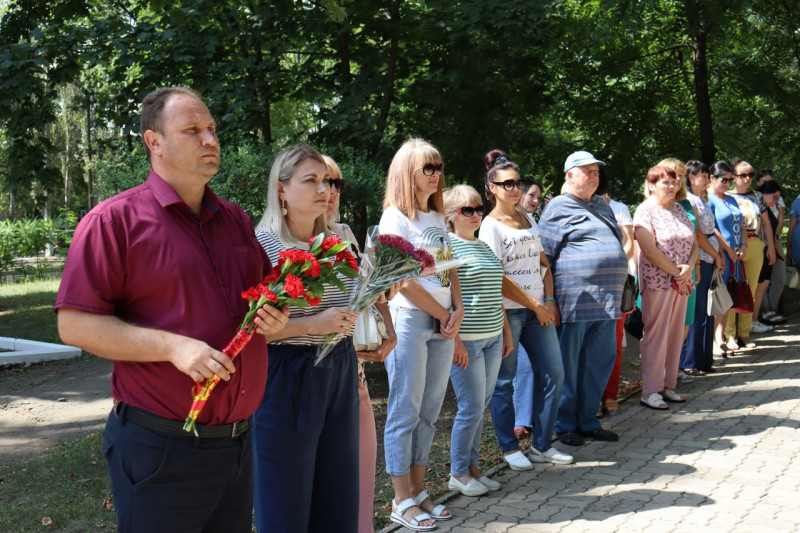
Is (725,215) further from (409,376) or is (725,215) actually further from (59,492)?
(59,492)

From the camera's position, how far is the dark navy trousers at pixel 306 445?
11.0 ft

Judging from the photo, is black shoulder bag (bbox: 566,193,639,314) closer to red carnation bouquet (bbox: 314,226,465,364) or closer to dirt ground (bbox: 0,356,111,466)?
red carnation bouquet (bbox: 314,226,465,364)

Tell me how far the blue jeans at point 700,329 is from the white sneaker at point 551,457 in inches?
143

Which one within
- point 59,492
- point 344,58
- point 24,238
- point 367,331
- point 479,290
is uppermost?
point 344,58

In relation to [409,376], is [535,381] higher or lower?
lower

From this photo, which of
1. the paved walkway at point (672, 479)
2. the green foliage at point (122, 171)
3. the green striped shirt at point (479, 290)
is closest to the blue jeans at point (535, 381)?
the paved walkway at point (672, 479)

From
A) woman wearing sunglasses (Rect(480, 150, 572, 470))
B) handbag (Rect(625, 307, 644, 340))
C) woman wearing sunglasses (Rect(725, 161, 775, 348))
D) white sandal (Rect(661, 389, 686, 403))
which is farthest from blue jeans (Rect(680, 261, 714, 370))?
woman wearing sunglasses (Rect(480, 150, 572, 470))

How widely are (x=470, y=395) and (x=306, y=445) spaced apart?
6.78 ft

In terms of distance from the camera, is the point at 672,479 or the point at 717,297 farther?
the point at 717,297

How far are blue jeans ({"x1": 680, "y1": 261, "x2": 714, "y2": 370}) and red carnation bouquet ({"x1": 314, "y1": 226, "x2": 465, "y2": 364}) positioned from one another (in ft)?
20.1

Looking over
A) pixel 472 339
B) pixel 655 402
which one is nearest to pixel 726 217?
pixel 655 402

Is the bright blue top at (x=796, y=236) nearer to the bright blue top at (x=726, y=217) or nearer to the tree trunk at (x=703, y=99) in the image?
the tree trunk at (x=703, y=99)

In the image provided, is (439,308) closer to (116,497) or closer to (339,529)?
(339,529)

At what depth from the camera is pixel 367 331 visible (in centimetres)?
397
